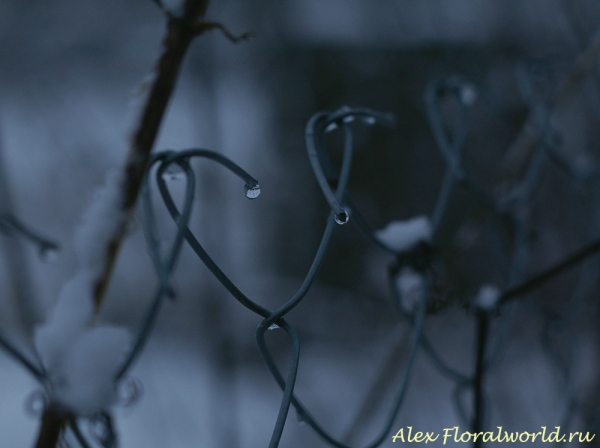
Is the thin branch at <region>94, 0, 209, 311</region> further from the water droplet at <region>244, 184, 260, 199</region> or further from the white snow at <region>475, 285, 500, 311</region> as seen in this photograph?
the white snow at <region>475, 285, 500, 311</region>

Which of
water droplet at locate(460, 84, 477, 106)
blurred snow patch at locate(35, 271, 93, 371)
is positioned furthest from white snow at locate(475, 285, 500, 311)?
blurred snow patch at locate(35, 271, 93, 371)

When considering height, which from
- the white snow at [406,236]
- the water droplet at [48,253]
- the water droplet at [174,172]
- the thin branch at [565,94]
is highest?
the thin branch at [565,94]

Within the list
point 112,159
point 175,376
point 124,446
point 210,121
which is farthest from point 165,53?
point 175,376

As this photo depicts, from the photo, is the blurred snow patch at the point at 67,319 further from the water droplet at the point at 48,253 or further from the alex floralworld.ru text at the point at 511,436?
the alex floralworld.ru text at the point at 511,436

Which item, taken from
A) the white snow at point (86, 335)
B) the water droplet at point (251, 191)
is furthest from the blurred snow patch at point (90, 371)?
the water droplet at point (251, 191)

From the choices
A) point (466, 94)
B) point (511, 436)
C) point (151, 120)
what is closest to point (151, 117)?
point (151, 120)

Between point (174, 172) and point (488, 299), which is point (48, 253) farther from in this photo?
point (488, 299)
